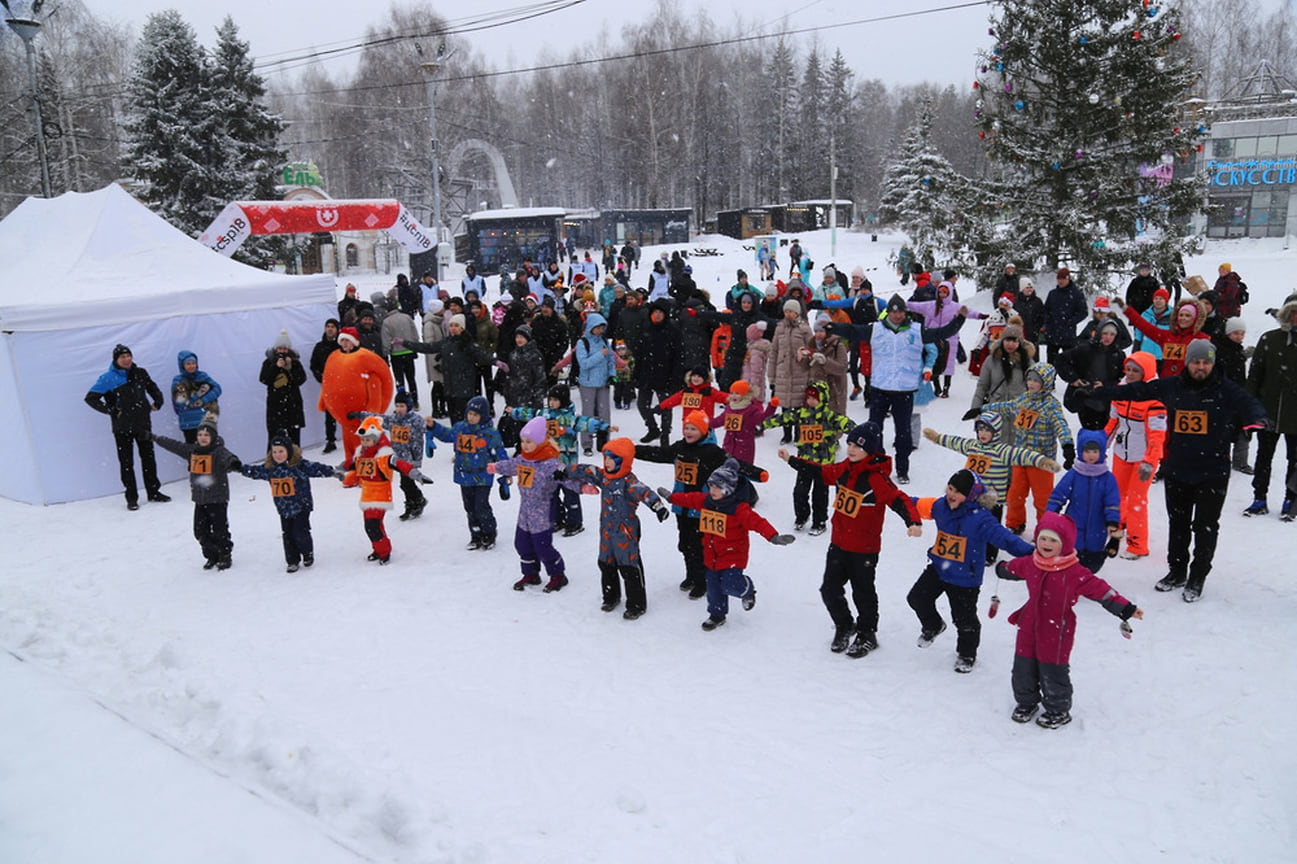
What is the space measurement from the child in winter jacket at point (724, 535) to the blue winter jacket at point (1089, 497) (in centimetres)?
210

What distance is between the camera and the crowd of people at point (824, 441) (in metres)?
5.85

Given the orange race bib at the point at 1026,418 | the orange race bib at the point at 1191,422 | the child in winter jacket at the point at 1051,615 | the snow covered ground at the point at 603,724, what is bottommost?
the snow covered ground at the point at 603,724

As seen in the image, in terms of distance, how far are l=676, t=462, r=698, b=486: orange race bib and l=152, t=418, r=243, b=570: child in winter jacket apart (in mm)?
4243

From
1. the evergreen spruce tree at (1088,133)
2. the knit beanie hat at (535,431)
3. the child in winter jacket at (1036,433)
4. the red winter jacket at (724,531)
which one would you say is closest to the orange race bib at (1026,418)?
the child in winter jacket at (1036,433)

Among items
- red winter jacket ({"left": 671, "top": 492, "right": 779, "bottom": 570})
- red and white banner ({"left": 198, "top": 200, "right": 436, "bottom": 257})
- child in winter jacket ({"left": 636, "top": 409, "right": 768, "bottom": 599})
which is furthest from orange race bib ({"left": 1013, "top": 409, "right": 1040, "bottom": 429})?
red and white banner ({"left": 198, "top": 200, "right": 436, "bottom": 257})

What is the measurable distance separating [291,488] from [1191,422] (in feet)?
24.4

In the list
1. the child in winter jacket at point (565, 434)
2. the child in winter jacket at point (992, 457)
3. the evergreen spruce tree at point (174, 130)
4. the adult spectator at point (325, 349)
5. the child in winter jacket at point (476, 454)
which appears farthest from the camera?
the evergreen spruce tree at point (174, 130)

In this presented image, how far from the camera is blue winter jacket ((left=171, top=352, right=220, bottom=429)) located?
1020cm

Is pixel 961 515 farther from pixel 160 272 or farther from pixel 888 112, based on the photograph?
pixel 888 112

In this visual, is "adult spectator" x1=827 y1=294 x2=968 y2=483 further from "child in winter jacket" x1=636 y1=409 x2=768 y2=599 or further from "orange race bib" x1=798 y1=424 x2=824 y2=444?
"child in winter jacket" x1=636 y1=409 x2=768 y2=599

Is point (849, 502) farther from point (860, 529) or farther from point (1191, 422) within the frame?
point (1191, 422)

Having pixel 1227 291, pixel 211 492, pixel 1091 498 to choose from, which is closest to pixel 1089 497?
pixel 1091 498

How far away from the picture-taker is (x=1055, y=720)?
16.5ft

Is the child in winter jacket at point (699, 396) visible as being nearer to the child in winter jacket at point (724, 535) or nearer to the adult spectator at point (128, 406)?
the child in winter jacket at point (724, 535)
